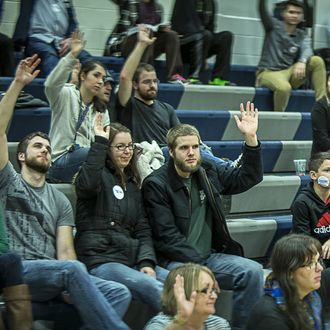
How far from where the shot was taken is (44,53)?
249 inches

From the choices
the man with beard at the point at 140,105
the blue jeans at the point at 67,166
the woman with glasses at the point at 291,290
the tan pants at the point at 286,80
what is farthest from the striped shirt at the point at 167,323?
the tan pants at the point at 286,80

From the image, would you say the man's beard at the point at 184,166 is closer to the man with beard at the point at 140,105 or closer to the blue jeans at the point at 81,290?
the blue jeans at the point at 81,290

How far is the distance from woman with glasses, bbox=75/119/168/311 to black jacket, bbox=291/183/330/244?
937 millimetres

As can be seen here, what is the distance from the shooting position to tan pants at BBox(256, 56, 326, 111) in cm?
719

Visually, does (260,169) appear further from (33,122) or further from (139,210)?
(33,122)

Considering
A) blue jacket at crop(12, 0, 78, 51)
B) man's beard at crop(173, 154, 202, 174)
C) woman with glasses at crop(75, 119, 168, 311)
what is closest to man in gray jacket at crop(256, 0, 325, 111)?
blue jacket at crop(12, 0, 78, 51)

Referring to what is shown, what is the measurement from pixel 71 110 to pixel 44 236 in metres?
1.10

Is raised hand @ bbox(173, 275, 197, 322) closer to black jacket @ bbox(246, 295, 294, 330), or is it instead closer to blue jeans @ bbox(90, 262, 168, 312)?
black jacket @ bbox(246, 295, 294, 330)

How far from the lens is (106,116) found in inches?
210

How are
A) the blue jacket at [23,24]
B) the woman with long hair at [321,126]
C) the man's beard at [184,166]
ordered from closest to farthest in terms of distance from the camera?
the man's beard at [184,166], the woman with long hair at [321,126], the blue jacket at [23,24]

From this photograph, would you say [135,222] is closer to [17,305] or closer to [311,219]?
[17,305]

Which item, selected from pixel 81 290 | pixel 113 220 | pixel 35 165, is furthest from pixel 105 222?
pixel 81 290

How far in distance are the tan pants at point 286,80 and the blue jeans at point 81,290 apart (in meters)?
3.48

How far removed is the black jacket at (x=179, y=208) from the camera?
445cm
